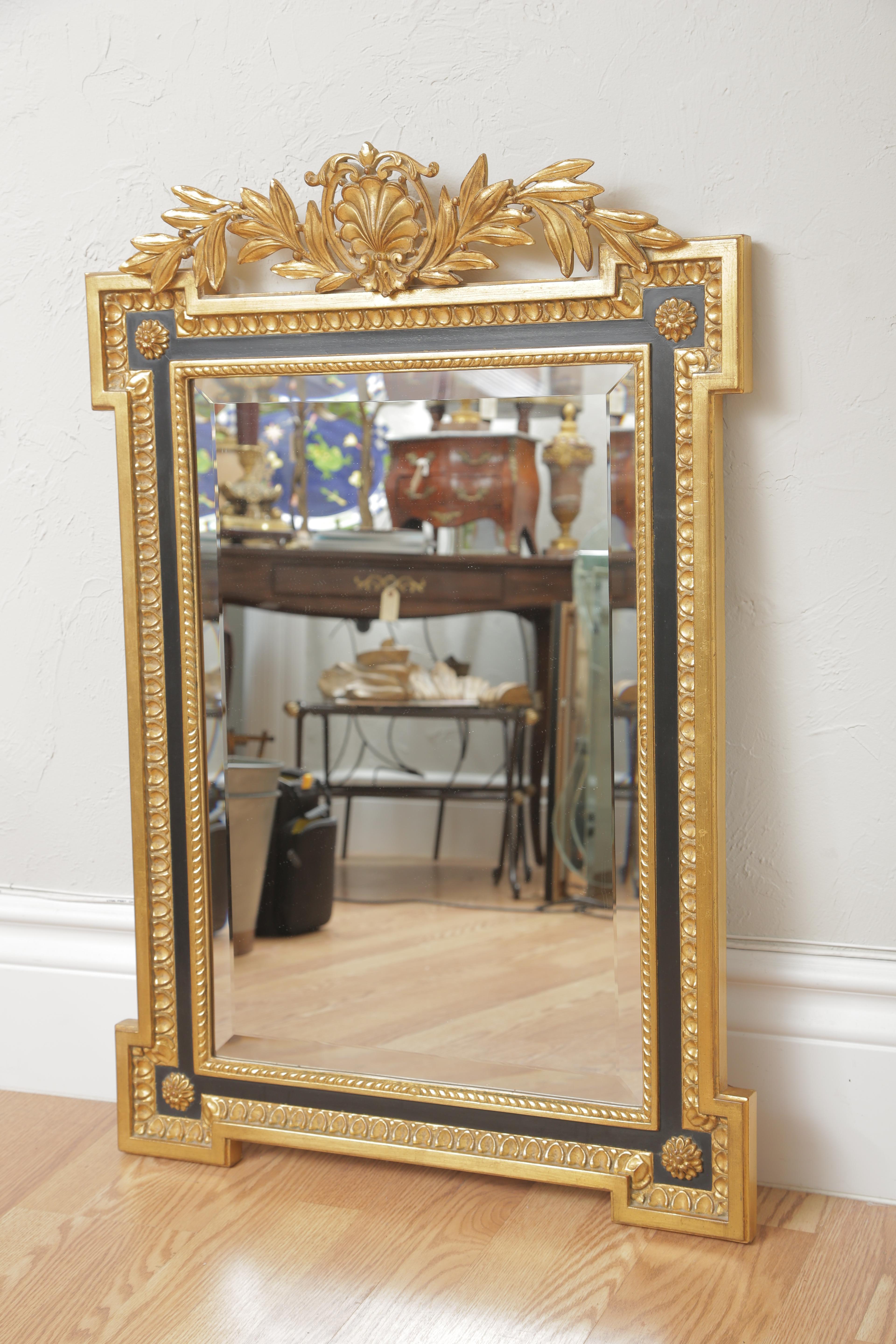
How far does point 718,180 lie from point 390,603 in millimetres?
709

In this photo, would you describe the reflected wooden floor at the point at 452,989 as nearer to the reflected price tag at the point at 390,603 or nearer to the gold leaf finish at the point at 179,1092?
the gold leaf finish at the point at 179,1092

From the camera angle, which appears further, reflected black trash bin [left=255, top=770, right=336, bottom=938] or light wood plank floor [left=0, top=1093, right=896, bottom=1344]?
reflected black trash bin [left=255, top=770, right=336, bottom=938]

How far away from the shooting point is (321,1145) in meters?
1.46

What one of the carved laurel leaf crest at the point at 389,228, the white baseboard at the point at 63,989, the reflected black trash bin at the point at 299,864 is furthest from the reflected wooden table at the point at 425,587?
the white baseboard at the point at 63,989

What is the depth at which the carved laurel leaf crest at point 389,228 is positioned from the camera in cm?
131

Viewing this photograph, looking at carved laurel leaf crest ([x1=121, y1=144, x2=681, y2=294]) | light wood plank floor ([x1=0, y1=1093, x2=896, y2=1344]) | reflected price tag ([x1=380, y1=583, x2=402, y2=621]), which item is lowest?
light wood plank floor ([x1=0, y1=1093, x2=896, y2=1344])

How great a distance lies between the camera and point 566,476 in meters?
1.72

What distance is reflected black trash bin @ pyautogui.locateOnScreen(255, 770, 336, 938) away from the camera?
5.38 ft

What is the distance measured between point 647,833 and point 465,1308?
0.52m

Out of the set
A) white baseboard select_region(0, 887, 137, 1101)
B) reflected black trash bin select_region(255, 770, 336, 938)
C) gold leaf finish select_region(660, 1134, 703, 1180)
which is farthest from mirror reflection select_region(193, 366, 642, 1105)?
white baseboard select_region(0, 887, 137, 1101)

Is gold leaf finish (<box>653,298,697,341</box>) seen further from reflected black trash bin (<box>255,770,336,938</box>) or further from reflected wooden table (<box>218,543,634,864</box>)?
reflected black trash bin (<box>255,770,336,938</box>)

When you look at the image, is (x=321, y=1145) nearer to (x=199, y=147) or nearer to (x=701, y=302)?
(x=701, y=302)

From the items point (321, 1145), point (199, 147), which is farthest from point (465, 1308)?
point (199, 147)

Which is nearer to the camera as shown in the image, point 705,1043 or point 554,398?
point 705,1043
